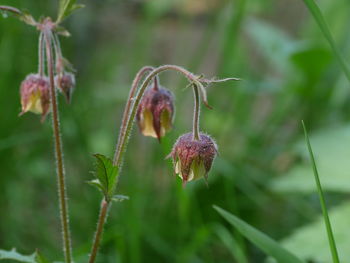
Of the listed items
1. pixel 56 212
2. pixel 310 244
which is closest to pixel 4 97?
pixel 56 212

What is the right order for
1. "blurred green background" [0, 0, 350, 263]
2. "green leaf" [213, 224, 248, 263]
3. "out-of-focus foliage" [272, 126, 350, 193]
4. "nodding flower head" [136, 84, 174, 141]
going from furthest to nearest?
"out-of-focus foliage" [272, 126, 350, 193], "blurred green background" [0, 0, 350, 263], "green leaf" [213, 224, 248, 263], "nodding flower head" [136, 84, 174, 141]

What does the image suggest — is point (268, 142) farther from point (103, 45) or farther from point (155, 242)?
point (103, 45)

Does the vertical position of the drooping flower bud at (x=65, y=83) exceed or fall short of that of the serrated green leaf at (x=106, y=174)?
it exceeds it

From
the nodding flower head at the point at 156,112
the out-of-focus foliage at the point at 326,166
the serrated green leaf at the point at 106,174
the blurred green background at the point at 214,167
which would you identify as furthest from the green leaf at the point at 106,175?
the out-of-focus foliage at the point at 326,166

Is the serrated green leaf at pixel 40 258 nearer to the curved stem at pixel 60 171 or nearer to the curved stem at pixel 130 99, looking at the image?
the curved stem at pixel 60 171

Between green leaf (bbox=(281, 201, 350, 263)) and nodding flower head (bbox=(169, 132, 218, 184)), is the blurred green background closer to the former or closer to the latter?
green leaf (bbox=(281, 201, 350, 263))

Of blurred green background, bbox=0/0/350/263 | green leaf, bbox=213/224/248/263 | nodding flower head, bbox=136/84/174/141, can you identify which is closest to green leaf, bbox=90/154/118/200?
nodding flower head, bbox=136/84/174/141

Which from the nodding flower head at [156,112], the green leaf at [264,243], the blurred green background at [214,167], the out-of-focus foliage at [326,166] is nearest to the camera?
the green leaf at [264,243]
